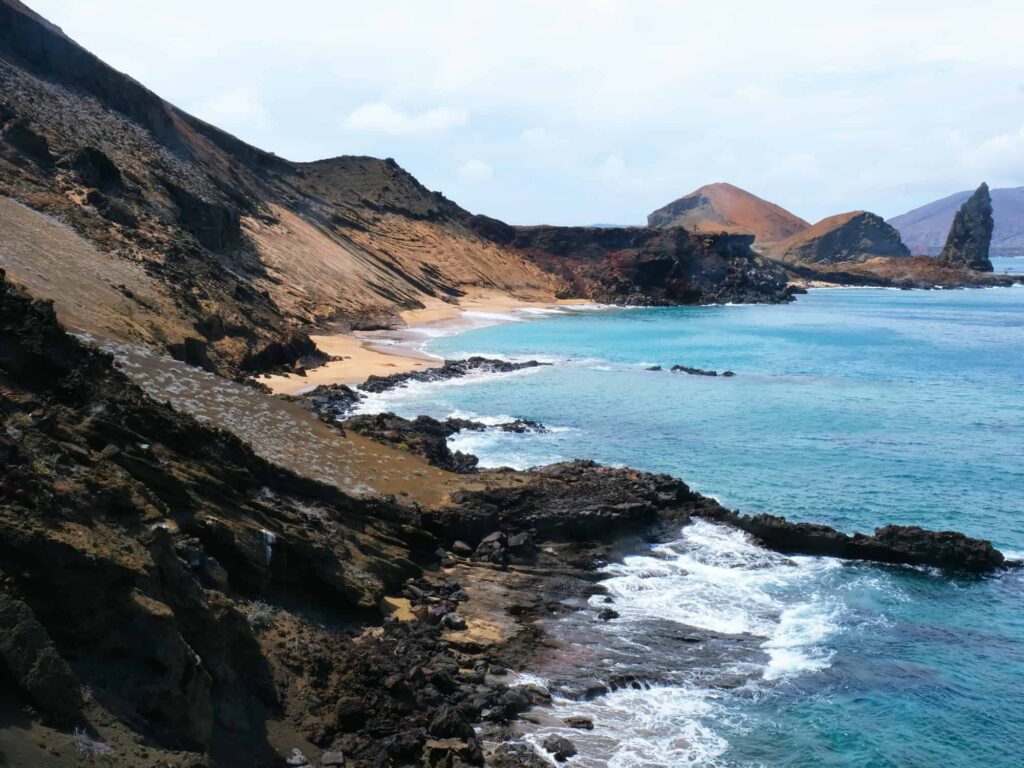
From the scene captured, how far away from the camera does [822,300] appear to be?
12119cm

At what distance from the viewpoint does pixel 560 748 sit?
11938 millimetres

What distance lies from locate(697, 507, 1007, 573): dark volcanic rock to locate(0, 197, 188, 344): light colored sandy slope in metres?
18.0

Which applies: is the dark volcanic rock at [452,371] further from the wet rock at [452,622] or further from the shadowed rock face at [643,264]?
the shadowed rock face at [643,264]

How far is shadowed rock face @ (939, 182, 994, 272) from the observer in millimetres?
161500

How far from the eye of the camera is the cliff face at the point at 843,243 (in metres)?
195

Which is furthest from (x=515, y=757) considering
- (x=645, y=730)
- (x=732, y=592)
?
(x=732, y=592)

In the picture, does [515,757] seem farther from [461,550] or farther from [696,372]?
[696,372]

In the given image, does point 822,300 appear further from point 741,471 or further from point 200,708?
point 200,708

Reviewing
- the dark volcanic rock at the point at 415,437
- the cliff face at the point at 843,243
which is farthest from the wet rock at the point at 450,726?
the cliff face at the point at 843,243

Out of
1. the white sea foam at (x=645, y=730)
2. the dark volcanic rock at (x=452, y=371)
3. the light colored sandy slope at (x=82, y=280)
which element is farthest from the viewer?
the dark volcanic rock at (x=452, y=371)

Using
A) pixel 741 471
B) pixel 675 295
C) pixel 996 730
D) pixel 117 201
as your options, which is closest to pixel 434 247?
pixel 675 295

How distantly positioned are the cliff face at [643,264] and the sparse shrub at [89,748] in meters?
97.4

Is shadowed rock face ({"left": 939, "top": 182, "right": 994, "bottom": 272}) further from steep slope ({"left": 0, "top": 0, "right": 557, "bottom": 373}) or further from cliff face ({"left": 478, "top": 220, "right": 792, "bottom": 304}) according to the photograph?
steep slope ({"left": 0, "top": 0, "right": 557, "bottom": 373})

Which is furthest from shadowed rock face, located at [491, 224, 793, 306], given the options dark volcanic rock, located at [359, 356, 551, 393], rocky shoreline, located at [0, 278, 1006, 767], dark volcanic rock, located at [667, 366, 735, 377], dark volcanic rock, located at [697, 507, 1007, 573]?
rocky shoreline, located at [0, 278, 1006, 767]
